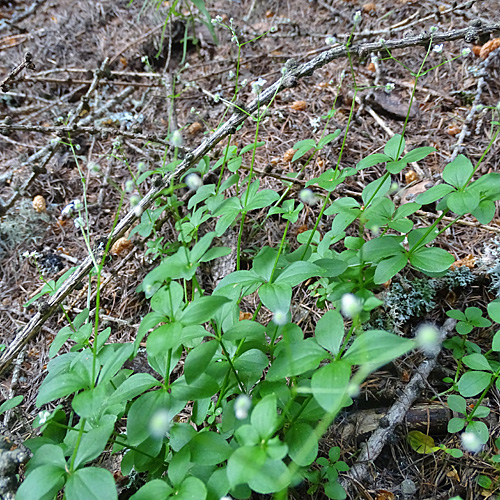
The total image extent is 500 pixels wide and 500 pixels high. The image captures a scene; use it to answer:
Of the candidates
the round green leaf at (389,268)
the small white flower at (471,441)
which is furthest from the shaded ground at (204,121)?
the round green leaf at (389,268)

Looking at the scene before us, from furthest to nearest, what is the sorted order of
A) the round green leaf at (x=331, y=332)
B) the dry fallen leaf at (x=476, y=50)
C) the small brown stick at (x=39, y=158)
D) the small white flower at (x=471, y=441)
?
the dry fallen leaf at (x=476, y=50) → the small brown stick at (x=39, y=158) → the small white flower at (x=471, y=441) → the round green leaf at (x=331, y=332)

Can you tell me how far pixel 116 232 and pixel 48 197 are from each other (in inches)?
53.8

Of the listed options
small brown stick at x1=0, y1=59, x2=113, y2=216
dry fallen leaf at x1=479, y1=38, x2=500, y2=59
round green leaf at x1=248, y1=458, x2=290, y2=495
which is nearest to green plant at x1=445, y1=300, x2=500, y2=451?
round green leaf at x1=248, y1=458, x2=290, y2=495

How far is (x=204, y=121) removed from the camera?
2.49 m

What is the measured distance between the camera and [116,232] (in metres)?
1.88

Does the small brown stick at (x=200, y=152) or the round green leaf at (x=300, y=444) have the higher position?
the small brown stick at (x=200, y=152)

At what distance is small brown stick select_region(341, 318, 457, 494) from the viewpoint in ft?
5.00

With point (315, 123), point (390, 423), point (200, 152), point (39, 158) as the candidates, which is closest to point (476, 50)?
point (315, 123)

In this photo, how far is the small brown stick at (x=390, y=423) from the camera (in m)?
1.52

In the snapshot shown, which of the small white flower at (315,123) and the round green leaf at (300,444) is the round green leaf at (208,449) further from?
the small white flower at (315,123)

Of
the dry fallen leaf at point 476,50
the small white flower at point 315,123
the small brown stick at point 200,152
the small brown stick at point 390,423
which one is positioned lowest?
the small brown stick at point 390,423

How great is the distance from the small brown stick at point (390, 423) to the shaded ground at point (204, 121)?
0.20ft

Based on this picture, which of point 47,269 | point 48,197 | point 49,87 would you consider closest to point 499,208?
point 47,269

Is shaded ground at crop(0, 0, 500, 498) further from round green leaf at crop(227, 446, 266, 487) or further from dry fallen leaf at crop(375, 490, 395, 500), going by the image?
round green leaf at crop(227, 446, 266, 487)
